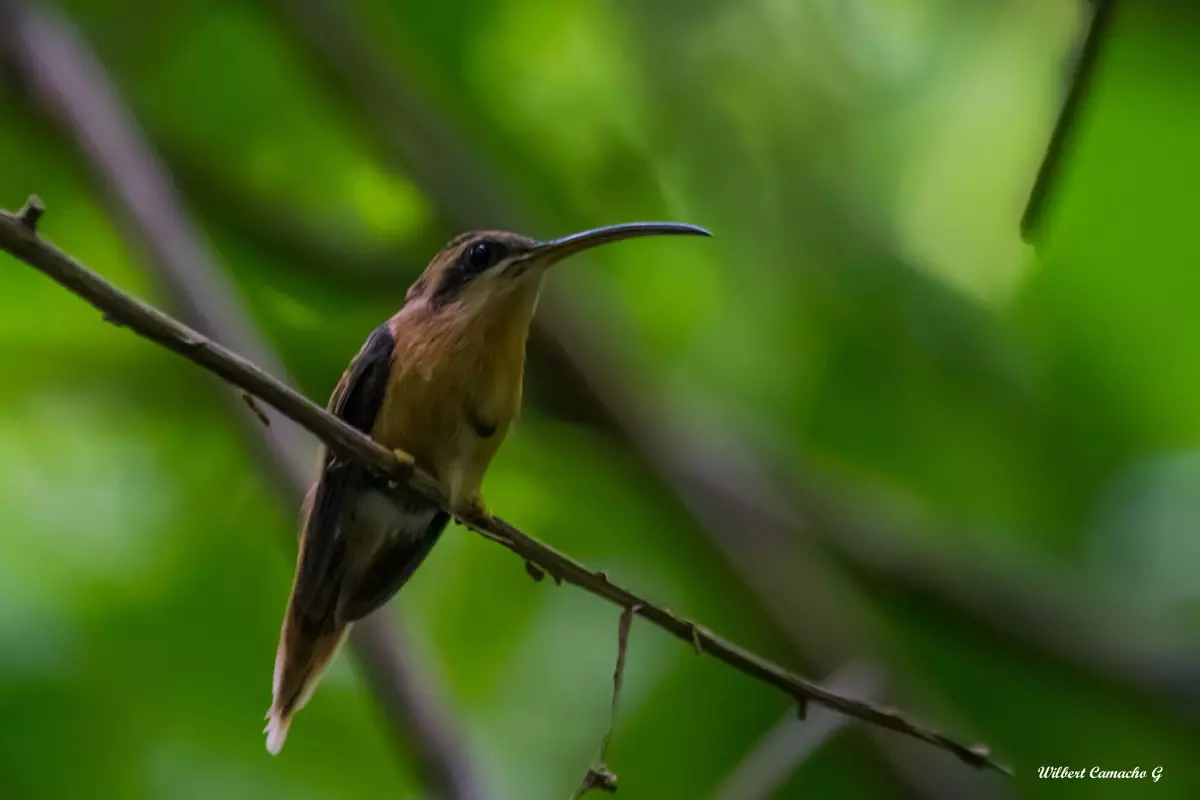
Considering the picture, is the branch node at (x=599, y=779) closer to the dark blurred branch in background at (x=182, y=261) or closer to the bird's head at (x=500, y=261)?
the dark blurred branch in background at (x=182, y=261)

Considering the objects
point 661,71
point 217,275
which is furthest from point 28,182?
point 661,71

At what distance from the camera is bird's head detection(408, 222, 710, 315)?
8.52 feet

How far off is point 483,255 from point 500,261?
0.07 m

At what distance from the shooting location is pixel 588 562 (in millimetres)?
3795

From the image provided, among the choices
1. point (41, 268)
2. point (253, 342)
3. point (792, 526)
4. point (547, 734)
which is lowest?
point (41, 268)

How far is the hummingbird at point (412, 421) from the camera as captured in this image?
2566 millimetres

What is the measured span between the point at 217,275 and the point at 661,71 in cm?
169

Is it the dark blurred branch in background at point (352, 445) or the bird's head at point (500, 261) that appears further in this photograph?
the bird's head at point (500, 261)

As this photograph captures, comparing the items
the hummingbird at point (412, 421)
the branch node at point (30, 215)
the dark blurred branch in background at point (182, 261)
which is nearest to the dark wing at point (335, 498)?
the hummingbird at point (412, 421)

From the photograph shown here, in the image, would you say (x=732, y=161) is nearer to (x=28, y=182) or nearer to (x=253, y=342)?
(x=253, y=342)

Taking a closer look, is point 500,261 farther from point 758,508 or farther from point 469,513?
point 758,508

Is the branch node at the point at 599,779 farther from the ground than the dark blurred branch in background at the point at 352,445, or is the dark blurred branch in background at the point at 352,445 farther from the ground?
the dark blurred branch in background at the point at 352,445

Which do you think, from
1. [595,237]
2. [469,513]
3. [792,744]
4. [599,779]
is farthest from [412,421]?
[792,744]

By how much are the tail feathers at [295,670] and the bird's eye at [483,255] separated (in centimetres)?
85
